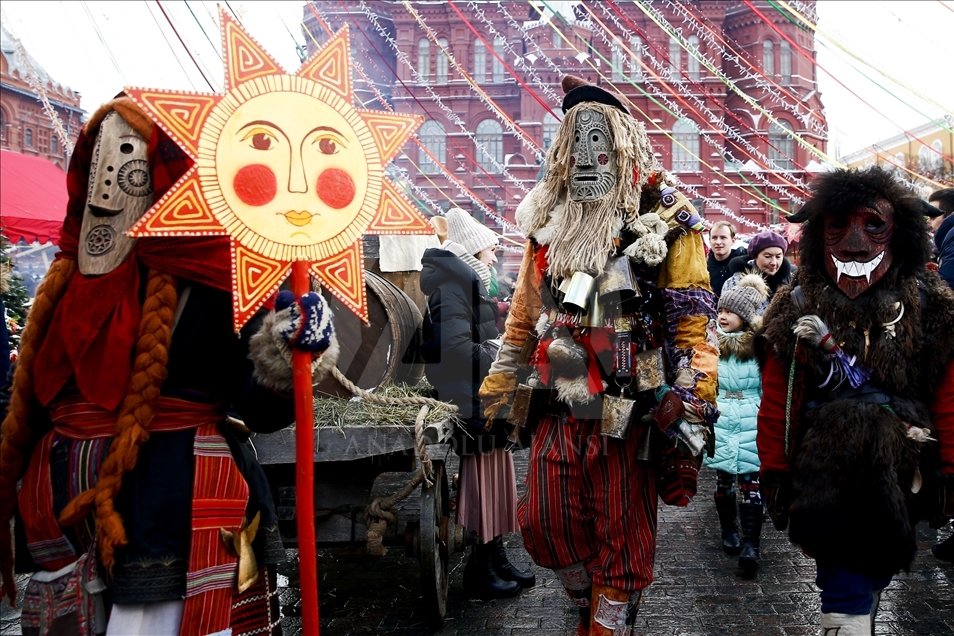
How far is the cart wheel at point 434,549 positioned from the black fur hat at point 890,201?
1.95 m

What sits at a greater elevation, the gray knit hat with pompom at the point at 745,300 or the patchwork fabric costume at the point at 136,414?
the gray knit hat with pompom at the point at 745,300

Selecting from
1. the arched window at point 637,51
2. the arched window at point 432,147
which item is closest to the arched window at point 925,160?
the arched window at point 637,51

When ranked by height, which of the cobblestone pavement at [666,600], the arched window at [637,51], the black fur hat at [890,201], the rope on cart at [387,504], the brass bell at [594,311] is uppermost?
the arched window at [637,51]

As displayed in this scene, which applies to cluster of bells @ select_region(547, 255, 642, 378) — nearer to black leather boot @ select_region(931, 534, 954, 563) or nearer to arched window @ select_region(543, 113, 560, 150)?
black leather boot @ select_region(931, 534, 954, 563)

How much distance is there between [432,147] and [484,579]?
1188 inches

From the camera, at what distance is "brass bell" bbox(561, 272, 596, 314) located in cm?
286

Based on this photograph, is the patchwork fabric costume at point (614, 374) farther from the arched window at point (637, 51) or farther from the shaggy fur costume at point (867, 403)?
the arched window at point (637, 51)

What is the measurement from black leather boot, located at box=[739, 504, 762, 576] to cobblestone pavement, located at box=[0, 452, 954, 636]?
Result: 2.6 inches

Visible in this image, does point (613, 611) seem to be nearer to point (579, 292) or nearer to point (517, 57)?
point (579, 292)

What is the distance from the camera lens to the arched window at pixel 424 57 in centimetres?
3453

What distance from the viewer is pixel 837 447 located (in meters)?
2.66

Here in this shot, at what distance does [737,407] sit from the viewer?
16.1 ft

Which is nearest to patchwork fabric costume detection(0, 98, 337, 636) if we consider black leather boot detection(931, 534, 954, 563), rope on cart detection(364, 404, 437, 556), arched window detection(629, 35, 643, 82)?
rope on cart detection(364, 404, 437, 556)

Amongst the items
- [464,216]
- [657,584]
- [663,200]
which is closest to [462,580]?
[657,584]
